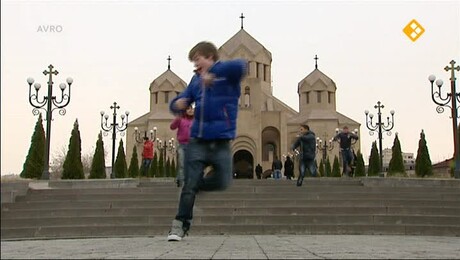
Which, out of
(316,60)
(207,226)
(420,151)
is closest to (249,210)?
(207,226)

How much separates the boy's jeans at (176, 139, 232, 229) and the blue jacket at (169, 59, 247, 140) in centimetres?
8

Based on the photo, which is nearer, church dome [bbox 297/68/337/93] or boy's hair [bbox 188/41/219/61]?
boy's hair [bbox 188/41/219/61]

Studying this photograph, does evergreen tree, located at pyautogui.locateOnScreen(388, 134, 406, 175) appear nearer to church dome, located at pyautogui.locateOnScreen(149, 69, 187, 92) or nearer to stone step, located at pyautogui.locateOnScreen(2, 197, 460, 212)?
stone step, located at pyautogui.locateOnScreen(2, 197, 460, 212)

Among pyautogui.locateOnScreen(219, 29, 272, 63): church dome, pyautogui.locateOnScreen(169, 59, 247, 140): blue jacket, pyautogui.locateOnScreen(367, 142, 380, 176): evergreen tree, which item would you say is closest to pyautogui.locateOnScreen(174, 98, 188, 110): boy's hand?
pyautogui.locateOnScreen(169, 59, 247, 140): blue jacket

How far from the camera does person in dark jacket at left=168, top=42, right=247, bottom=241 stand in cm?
380

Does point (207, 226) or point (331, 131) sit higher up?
point (331, 131)

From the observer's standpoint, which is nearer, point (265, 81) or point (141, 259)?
point (141, 259)

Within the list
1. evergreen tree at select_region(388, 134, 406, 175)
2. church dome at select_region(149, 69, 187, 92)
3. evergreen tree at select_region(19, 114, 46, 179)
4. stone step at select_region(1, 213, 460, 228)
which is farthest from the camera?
church dome at select_region(149, 69, 187, 92)

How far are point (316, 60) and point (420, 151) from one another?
3634 centimetres

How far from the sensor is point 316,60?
54438 millimetres

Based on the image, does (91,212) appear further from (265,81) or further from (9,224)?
(265,81)

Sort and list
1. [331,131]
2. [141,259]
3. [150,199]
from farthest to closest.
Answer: [331,131] < [150,199] < [141,259]

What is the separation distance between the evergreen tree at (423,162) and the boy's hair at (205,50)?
53.6 ft

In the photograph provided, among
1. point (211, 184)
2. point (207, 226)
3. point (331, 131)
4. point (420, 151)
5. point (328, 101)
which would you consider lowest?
point (207, 226)
